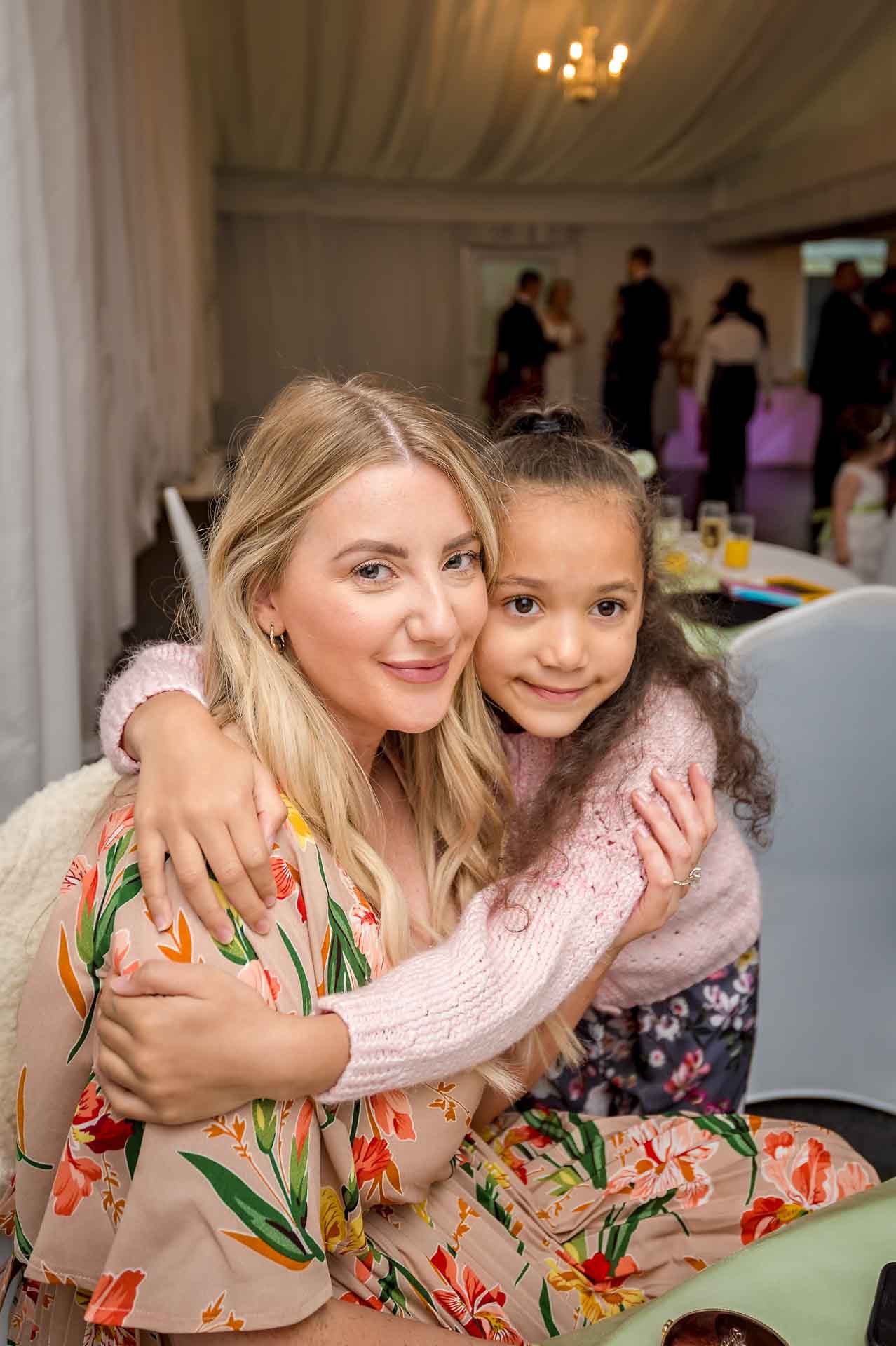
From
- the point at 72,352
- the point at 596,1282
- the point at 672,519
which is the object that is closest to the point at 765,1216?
the point at 596,1282

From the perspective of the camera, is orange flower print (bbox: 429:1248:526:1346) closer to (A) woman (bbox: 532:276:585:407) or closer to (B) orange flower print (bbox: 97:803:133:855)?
(B) orange flower print (bbox: 97:803:133:855)

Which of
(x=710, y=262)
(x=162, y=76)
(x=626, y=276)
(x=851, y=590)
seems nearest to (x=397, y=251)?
(x=626, y=276)

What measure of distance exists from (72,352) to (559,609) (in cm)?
213

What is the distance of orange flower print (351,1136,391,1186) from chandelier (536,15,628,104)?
8828mm

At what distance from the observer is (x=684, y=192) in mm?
13500

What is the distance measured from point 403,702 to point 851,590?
2.94 feet

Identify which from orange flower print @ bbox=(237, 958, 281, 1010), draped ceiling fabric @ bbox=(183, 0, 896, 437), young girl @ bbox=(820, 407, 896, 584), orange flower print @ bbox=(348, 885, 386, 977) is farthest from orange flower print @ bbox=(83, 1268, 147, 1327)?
draped ceiling fabric @ bbox=(183, 0, 896, 437)

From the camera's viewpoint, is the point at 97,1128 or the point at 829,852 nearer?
the point at 97,1128

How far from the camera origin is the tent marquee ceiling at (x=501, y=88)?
29.1ft

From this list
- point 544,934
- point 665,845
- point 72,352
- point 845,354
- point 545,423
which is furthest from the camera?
point 845,354

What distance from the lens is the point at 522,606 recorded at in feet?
4.30

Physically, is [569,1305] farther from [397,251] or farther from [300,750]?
[397,251]

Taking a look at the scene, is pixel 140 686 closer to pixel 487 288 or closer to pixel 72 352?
pixel 72 352

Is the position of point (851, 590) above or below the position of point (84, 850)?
above
